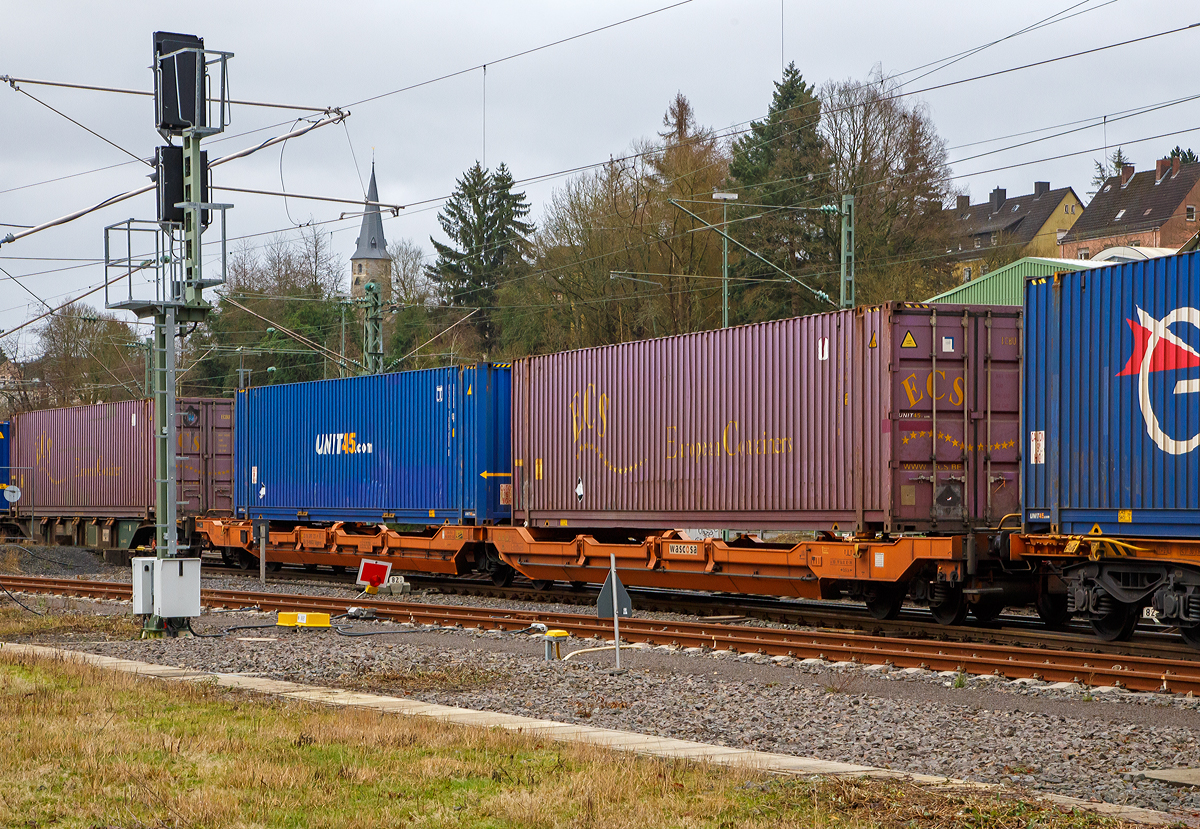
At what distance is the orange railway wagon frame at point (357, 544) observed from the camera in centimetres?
2183

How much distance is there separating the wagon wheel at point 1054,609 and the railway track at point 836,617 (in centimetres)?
14

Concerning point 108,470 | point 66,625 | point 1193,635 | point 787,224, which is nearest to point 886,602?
point 1193,635

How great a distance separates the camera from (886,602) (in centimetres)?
1581

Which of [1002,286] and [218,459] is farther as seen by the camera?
[1002,286]

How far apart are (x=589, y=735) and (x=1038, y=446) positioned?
709cm

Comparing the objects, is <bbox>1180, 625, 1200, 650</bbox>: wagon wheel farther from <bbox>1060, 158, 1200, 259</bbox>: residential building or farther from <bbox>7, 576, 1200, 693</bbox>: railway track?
<bbox>1060, 158, 1200, 259</bbox>: residential building

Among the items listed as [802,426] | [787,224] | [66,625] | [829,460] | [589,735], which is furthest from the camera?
[787,224]

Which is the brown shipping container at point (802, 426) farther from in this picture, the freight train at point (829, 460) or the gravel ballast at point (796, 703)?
the gravel ballast at point (796, 703)

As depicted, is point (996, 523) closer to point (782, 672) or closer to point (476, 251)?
point (782, 672)

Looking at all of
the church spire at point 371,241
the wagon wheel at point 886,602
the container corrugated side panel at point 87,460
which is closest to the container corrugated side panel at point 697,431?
the wagon wheel at point 886,602

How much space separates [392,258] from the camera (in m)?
74.9

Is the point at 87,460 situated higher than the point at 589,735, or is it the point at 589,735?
the point at 87,460

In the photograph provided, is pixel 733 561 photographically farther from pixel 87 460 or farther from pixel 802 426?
pixel 87 460

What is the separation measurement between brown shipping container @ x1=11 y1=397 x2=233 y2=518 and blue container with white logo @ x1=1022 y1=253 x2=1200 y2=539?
19030 millimetres
